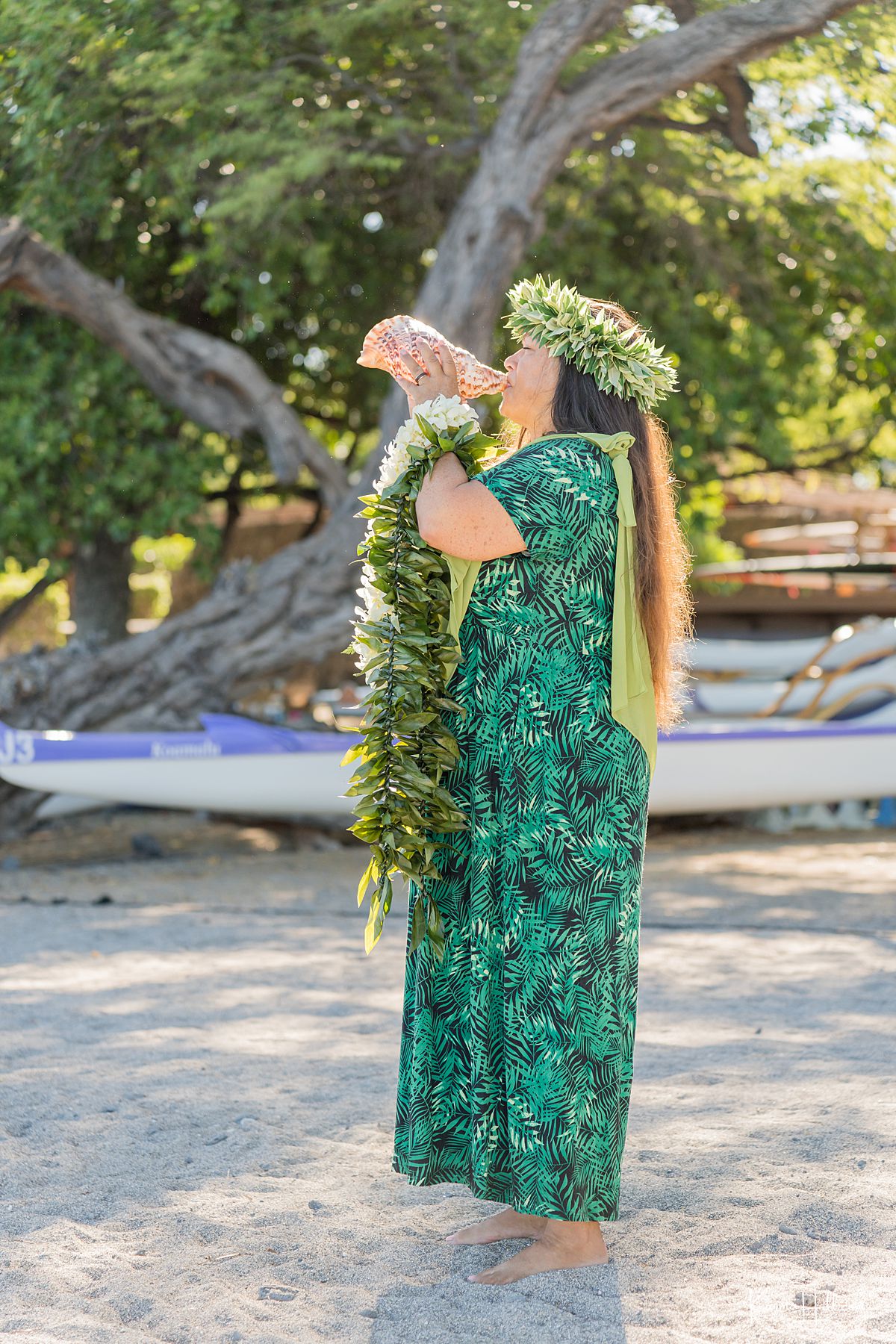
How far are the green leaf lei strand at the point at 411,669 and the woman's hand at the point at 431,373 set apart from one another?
1.4 inches

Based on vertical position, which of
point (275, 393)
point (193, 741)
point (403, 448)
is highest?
point (275, 393)

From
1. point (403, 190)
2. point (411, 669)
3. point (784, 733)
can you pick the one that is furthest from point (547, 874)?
point (403, 190)

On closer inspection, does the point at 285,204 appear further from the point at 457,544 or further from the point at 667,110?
the point at 457,544

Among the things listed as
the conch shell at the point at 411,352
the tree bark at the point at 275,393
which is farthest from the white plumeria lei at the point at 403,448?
the tree bark at the point at 275,393

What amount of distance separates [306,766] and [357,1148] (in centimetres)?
483

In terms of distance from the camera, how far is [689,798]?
8789mm

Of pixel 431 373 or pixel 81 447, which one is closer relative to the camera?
pixel 431 373

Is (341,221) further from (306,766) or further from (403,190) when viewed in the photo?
(306,766)

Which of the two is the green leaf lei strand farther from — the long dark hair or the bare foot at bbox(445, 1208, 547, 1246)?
the bare foot at bbox(445, 1208, 547, 1246)

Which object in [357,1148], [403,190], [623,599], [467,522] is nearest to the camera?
[467,522]

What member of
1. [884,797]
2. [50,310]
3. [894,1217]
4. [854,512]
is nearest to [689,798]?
[884,797]

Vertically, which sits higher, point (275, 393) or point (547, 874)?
point (275, 393)

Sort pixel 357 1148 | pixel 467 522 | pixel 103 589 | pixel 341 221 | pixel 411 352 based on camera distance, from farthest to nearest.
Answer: pixel 103 589, pixel 341 221, pixel 357 1148, pixel 411 352, pixel 467 522

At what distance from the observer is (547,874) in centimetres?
263
